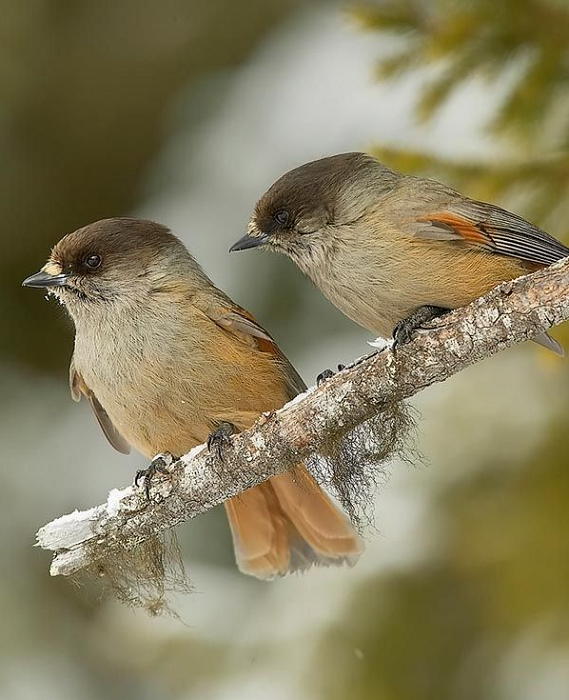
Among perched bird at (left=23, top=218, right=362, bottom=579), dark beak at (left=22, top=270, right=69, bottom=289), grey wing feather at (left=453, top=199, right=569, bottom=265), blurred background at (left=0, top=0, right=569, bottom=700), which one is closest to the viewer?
grey wing feather at (left=453, top=199, right=569, bottom=265)

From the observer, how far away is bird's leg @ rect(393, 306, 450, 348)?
4.79 metres

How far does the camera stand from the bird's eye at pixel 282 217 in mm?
5828

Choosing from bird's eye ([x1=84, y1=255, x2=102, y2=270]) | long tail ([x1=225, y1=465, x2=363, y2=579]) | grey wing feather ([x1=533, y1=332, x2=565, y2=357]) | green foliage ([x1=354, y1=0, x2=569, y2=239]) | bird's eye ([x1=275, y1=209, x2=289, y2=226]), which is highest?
green foliage ([x1=354, y1=0, x2=569, y2=239])

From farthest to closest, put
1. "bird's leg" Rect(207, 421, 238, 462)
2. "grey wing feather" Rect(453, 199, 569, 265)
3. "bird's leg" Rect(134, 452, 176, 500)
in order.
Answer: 1. "grey wing feather" Rect(453, 199, 569, 265)
2. "bird's leg" Rect(134, 452, 176, 500)
3. "bird's leg" Rect(207, 421, 238, 462)

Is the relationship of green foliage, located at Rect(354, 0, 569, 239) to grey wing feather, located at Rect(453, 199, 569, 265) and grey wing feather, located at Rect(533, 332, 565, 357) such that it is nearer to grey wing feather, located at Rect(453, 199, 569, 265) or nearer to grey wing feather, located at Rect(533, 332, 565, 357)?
grey wing feather, located at Rect(453, 199, 569, 265)

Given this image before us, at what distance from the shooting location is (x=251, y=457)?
5.10m

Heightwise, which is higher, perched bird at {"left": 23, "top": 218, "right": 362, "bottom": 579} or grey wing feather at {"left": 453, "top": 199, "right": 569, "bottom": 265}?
grey wing feather at {"left": 453, "top": 199, "right": 569, "bottom": 265}

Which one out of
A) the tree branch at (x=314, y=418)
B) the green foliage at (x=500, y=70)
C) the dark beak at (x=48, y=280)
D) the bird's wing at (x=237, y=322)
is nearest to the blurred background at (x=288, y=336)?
the green foliage at (x=500, y=70)

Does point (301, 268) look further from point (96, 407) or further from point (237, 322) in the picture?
point (96, 407)

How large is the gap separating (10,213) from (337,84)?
2.82 meters

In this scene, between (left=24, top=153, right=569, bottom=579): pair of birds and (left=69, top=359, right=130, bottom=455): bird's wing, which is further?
(left=69, top=359, right=130, bottom=455): bird's wing

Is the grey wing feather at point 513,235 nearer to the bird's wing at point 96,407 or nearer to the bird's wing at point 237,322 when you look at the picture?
the bird's wing at point 237,322

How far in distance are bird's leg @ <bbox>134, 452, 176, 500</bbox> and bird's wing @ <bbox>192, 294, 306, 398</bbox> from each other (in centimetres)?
70

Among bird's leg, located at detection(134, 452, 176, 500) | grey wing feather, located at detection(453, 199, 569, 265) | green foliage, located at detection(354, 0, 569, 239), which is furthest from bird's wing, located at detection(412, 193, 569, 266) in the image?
bird's leg, located at detection(134, 452, 176, 500)
